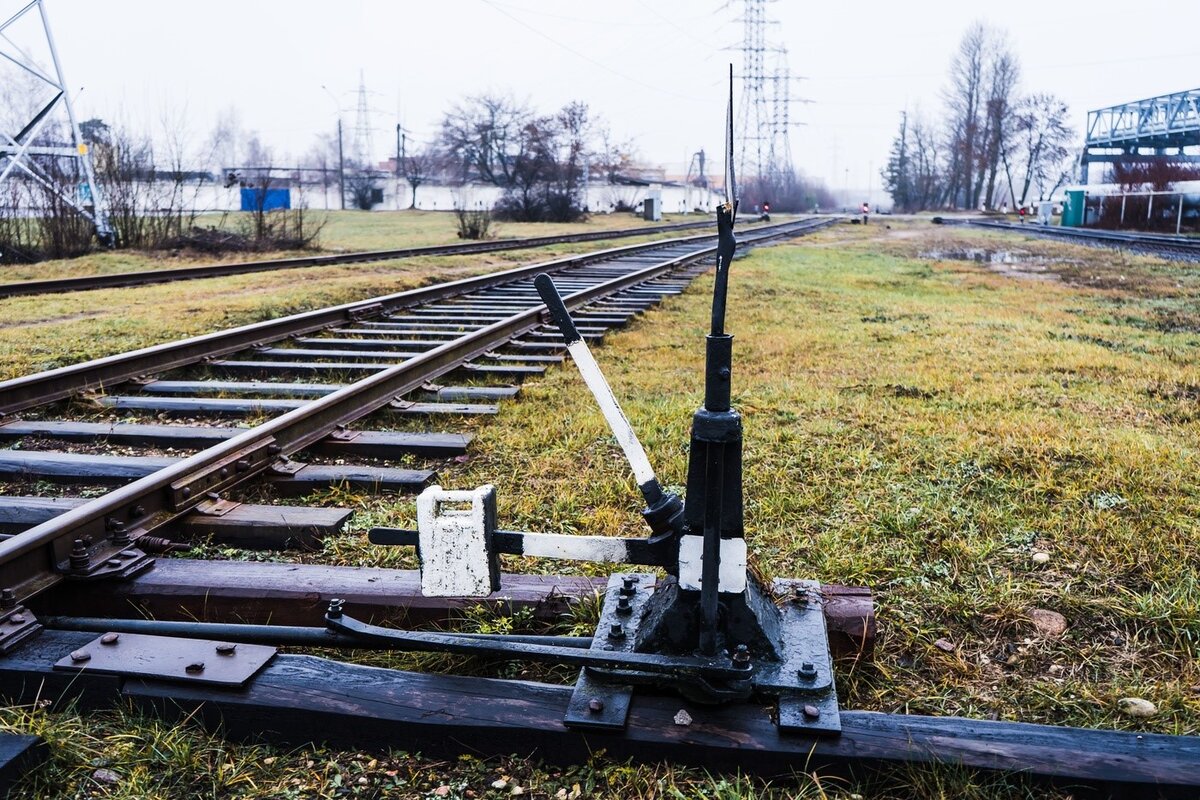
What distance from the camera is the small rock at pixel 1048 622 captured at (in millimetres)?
2521

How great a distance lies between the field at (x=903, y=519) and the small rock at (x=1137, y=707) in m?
0.01

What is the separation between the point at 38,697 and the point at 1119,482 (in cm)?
356

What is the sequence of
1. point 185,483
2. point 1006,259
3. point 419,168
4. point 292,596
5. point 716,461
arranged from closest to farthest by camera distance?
point 716,461 → point 292,596 → point 185,483 → point 1006,259 → point 419,168

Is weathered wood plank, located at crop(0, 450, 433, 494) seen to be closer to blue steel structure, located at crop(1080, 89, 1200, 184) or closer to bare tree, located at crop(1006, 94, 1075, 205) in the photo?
blue steel structure, located at crop(1080, 89, 1200, 184)

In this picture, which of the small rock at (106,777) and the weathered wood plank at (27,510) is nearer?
the small rock at (106,777)

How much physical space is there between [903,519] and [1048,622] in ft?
2.38

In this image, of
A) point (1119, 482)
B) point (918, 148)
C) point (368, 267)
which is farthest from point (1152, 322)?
point (918, 148)

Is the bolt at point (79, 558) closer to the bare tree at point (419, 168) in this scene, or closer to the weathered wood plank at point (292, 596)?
the weathered wood plank at point (292, 596)

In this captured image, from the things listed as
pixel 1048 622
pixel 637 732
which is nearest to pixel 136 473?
pixel 637 732

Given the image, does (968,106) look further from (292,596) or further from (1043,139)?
(292,596)

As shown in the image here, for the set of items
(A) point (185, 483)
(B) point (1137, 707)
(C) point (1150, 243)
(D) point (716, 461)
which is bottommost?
(B) point (1137, 707)

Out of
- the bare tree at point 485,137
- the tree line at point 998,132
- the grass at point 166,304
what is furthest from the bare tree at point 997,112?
the grass at point 166,304

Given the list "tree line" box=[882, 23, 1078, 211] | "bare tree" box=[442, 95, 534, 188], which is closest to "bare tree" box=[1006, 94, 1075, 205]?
"tree line" box=[882, 23, 1078, 211]

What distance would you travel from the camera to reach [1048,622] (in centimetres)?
256
